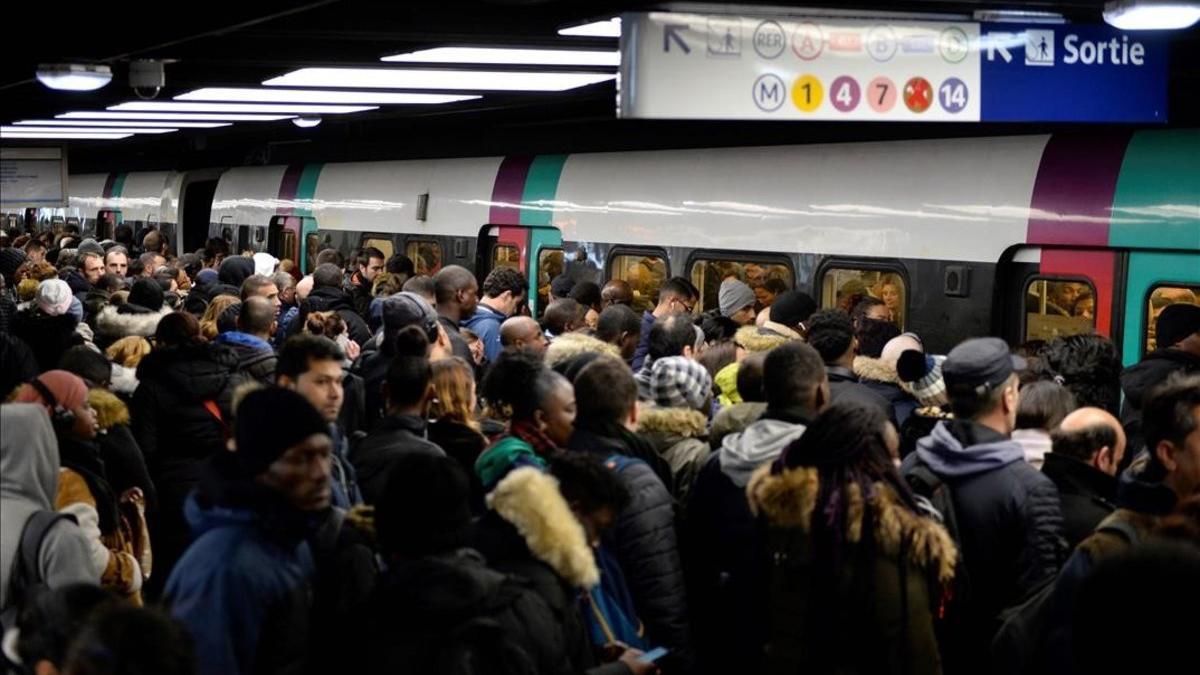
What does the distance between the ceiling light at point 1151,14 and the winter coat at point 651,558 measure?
2.77 metres

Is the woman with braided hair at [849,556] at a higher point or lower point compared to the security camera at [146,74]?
lower

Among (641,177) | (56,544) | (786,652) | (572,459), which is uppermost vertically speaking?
(641,177)

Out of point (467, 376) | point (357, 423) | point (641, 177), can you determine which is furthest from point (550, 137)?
point (467, 376)

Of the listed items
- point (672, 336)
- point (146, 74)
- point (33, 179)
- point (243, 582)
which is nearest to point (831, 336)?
point (672, 336)

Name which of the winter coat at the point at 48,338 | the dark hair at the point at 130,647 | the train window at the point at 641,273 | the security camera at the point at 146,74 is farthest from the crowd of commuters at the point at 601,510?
the train window at the point at 641,273

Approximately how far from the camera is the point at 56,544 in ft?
13.0

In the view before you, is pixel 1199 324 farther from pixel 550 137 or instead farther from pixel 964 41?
pixel 550 137

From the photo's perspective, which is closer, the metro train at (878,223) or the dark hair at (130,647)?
the dark hair at (130,647)

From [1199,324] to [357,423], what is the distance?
12.1ft

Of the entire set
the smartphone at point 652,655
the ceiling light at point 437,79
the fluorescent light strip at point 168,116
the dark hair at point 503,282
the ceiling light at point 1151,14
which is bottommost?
the smartphone at point 652,655

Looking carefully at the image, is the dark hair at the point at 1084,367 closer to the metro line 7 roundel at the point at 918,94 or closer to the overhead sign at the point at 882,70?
the overhead sign at the point at 882,70

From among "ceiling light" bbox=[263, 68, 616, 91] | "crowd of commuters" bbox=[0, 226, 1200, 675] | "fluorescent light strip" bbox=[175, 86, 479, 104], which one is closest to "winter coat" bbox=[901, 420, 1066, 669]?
"crowd of commuters" bbox=[0, 226, 1200, 675]

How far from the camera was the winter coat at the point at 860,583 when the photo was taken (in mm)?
3896

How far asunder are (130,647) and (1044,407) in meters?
3.38
